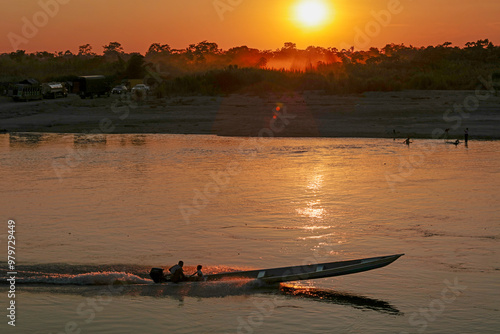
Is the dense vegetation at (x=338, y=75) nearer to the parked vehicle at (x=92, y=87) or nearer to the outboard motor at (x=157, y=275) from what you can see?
the parked vehicle at (x=92, y=87)

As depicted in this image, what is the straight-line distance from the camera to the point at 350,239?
23531 mm

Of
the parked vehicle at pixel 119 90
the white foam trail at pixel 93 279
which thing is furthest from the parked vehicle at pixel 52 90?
the white foam trail at pixel 93 279

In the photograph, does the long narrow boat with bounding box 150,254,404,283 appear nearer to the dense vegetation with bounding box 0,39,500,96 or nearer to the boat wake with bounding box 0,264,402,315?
the boat wake with bounding box 0,264,402,315

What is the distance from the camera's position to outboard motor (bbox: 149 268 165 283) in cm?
1895

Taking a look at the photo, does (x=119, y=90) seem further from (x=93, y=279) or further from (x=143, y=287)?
(x=143, y=287)

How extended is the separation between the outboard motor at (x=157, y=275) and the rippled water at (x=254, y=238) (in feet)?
0.77

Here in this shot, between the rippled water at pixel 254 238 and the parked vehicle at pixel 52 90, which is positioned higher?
the parked vehicle at pixel 52 90

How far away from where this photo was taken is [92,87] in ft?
263

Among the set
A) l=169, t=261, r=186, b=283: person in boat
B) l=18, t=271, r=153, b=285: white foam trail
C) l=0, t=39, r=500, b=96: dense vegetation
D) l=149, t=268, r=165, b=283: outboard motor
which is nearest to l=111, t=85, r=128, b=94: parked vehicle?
l=0, t=39, r=500, b=96: dense vegetation

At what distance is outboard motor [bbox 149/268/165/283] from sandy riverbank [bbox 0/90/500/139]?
3741cm

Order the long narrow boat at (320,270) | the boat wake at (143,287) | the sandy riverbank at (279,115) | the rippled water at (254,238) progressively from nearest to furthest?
1. the rippled water at (254,238)
2. the boat wake at (143,287)
3. the long narrow boat at (320,270)
4. the sandy riverbank at (279,115)

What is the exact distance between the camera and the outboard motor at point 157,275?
1895cm

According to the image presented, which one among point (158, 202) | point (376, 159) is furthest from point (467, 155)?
point (158, 202)

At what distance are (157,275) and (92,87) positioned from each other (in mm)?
64602
